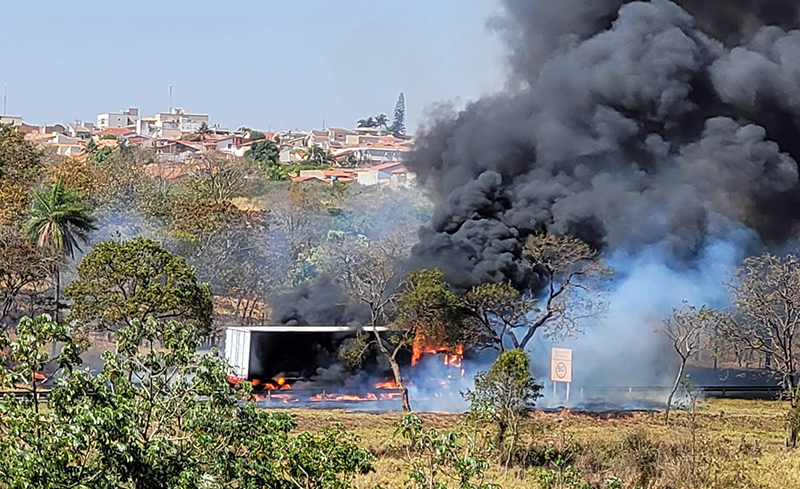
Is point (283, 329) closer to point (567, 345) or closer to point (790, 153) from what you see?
point (567, 345)

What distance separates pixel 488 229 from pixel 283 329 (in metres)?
10.7

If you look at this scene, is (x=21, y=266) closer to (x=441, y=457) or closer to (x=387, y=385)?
(x=387, y=385)

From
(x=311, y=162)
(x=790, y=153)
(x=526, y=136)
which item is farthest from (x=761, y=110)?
(x=311, y=162)

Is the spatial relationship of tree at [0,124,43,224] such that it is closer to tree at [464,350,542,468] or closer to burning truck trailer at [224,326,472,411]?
burning truck trailer at [224,326,472,411]

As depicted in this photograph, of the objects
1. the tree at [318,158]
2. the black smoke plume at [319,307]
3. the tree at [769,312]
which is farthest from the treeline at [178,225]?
the tree at [318,158]

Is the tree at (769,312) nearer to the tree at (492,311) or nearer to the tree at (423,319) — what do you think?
the tree at (492,311)

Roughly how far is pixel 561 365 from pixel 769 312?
273 inches

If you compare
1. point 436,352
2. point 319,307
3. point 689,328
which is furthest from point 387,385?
point 689,328

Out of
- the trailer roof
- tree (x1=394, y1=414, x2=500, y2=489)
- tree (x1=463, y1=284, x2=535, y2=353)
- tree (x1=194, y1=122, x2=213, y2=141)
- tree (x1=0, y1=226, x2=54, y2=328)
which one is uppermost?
tree (x1=194, y1=122, x2=213, y2=141)

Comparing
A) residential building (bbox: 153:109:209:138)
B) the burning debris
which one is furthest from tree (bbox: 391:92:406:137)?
the burning debris

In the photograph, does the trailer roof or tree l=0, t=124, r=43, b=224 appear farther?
tree l=0, t=124, r=43, b=224

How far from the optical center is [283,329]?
107ft

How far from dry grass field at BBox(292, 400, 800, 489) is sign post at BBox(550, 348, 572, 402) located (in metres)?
2.23

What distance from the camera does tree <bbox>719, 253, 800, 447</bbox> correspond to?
32441 millimetres
